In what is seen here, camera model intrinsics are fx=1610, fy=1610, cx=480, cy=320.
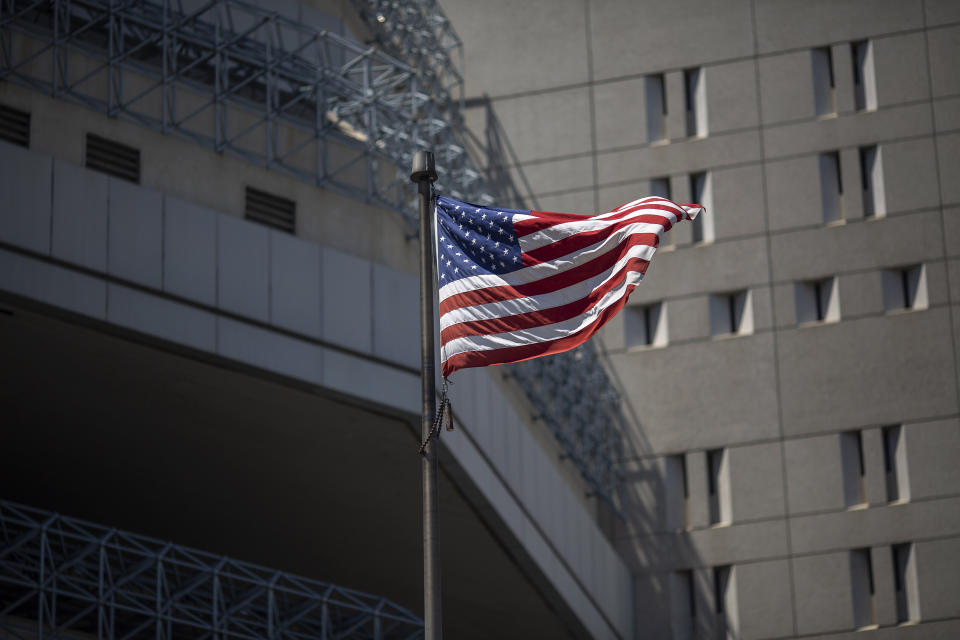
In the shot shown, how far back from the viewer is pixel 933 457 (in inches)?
1704

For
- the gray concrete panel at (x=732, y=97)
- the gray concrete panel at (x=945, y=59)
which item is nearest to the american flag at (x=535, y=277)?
the gray concrete panel at (x=732, y=97)

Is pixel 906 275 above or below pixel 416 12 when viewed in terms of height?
below

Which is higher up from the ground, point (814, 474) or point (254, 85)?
point (254, 85)

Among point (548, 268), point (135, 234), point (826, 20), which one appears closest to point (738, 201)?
point (826, 20)

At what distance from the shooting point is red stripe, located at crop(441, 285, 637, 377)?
17156 mm

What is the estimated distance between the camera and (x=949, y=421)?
4359 cm

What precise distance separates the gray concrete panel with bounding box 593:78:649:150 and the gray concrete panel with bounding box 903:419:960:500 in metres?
11.5

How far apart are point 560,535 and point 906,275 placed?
45.0ft

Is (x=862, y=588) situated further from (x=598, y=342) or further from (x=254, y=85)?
(x=254, y=85)

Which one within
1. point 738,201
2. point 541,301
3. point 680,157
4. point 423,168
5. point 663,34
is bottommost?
point 541,301

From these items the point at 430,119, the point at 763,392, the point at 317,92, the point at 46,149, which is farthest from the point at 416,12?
the point at 46,149

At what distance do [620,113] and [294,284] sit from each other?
2073cm

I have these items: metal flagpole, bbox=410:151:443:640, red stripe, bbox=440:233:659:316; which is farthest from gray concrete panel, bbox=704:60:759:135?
metal flagpole, bbox=410:151:443:640

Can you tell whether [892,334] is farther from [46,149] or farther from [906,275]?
[46,149]
